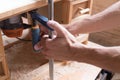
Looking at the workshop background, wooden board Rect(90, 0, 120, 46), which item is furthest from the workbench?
wooden board Rect(90, 0, 120, 46)

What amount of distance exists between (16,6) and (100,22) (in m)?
0.39

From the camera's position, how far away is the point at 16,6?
69 cm

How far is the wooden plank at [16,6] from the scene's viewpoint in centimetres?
66

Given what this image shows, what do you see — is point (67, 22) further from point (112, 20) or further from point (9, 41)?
point (9, 41)

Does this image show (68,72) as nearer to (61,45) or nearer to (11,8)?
(61,45)

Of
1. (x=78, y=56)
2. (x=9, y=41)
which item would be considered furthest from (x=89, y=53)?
(x=9, y=41)

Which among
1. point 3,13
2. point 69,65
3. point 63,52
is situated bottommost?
point 69,65

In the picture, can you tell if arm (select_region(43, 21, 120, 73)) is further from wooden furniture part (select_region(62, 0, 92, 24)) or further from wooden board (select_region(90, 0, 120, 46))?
wooden board (select_region(90, 0, 120, 46))

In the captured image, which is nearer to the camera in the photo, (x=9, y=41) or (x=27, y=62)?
(x=27, y=62)

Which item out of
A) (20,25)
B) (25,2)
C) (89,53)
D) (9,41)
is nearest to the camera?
(89,53)

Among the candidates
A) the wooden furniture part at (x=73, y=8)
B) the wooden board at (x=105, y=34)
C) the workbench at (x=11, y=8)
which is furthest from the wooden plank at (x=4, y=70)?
the wooden board at (x=105, y=34)

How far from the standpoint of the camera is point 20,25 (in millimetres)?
913

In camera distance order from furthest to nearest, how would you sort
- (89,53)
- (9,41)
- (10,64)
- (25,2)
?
(9,41) < (10,64) < (25,2) < (89,53)

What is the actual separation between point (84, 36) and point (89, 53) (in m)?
0.51
